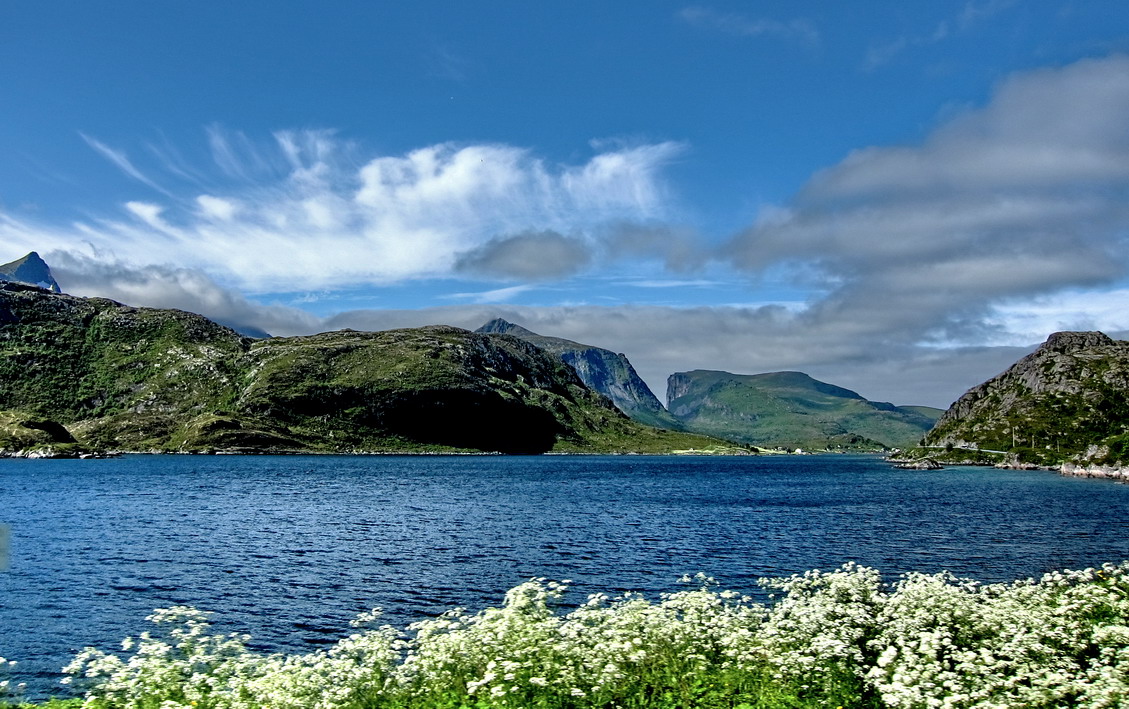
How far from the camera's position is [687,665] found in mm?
20312

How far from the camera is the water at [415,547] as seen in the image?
4509cm

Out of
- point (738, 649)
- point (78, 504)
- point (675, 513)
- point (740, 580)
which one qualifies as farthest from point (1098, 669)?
point (78, 504)

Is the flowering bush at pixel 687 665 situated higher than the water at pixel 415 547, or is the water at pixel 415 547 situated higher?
the flowering bush at pixel 687 665

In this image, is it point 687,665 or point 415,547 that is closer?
point 687,665

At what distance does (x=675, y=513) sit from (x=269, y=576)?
199 ft

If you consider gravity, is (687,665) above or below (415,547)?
above

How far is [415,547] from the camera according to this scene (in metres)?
70.9

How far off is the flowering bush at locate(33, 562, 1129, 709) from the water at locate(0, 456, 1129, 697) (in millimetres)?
19164

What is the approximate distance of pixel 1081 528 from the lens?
Answer: 8731cm

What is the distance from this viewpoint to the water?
45.1m

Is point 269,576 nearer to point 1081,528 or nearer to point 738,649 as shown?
point 738,649

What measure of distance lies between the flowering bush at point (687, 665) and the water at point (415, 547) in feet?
62.9

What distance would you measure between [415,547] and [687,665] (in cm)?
5476

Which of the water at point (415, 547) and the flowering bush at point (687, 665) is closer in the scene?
the flowering bush at point (687, 665)
